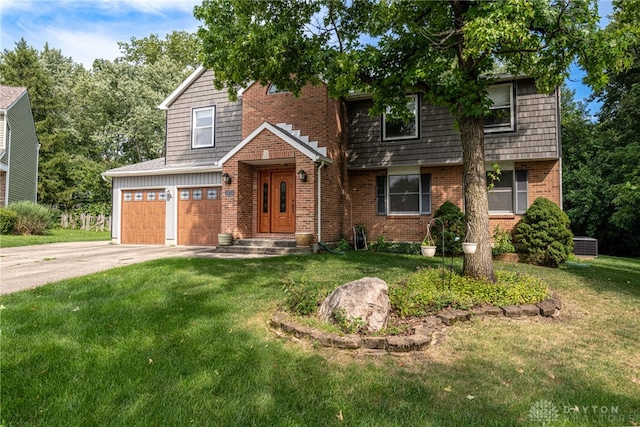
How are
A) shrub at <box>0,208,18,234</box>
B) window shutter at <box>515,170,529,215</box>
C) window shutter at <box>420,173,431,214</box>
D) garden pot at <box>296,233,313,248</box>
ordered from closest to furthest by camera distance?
garden pot at <box>296,233,313,248</box> → window shutter at <box>515,170,529,215</box> → window shutter at <box>420,173,431,214</box> → shrub at <box>0,208,18,234</box>

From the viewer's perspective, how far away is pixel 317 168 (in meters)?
10.9

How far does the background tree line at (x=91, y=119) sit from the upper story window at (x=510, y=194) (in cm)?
2354

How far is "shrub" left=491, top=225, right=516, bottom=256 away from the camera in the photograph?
10539mm

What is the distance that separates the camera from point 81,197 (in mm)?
26641

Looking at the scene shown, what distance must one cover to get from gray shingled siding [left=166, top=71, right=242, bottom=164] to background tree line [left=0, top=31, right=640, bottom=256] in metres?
10.7

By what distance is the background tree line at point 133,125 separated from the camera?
18.3 meters

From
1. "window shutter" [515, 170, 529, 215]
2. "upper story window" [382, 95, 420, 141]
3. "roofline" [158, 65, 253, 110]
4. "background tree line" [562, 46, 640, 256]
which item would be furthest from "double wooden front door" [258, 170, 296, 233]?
"background tree line" [562, 46, 640, 256]

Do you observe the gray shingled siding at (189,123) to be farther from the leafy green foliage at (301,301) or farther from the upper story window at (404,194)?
the leafy green foliage at (301,301)

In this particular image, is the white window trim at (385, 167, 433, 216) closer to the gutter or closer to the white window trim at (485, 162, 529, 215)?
the white window trim at (485, 162, 529, 215)

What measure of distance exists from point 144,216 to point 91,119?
19.6m

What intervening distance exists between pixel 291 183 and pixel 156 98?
67.5ft

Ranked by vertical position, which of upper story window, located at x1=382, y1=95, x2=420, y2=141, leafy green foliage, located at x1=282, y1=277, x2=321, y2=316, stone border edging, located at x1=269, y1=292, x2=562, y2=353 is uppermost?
upper story window, located at x1=382, y1=95, x2=420, y2=141

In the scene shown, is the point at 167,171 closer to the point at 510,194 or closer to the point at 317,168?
the point at 317,168

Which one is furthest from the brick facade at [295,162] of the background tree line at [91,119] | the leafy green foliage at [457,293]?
the background tree line at [91,119]
